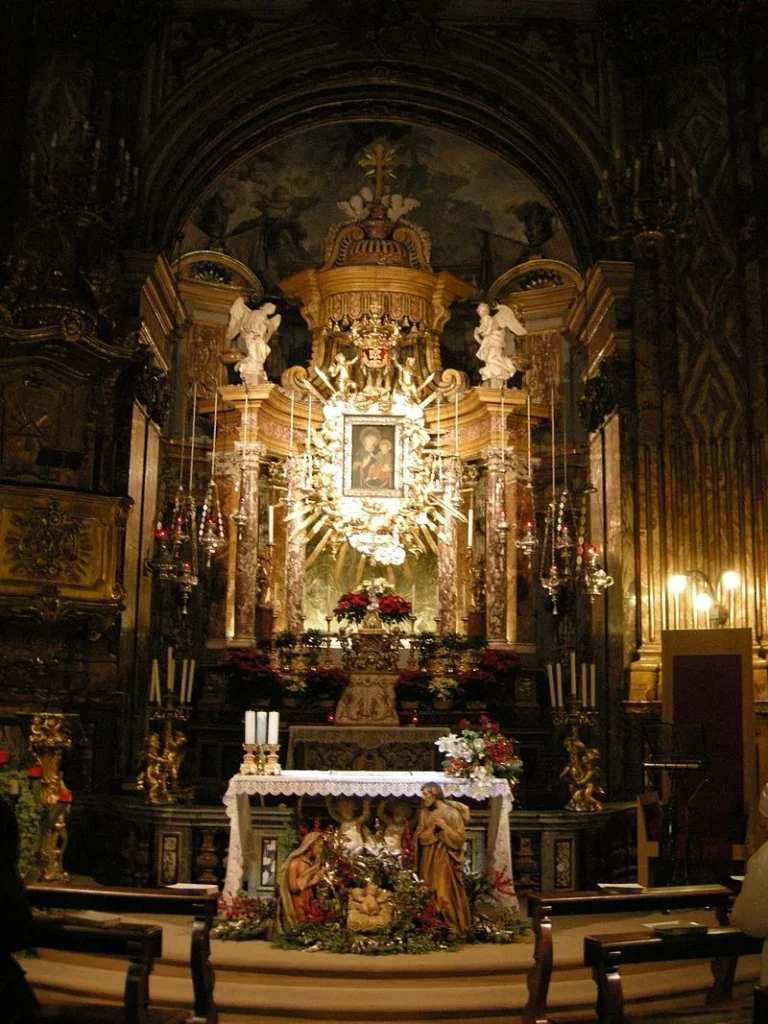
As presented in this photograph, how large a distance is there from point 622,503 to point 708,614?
1.48 metres

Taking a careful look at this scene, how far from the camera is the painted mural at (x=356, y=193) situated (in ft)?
56.7

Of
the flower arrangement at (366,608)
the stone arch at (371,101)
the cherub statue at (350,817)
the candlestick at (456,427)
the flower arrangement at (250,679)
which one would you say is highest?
the stone arch at (371,101)

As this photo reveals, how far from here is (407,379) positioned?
16562mm

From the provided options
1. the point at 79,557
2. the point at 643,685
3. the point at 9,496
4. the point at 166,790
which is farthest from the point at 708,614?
the point at 9,496

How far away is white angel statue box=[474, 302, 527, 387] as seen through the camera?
16.4 m

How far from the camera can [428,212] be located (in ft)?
59.7

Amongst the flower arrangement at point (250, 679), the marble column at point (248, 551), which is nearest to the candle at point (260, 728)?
the flower arrangement at point (250, 679)

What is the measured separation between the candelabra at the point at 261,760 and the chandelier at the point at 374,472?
6.87 m

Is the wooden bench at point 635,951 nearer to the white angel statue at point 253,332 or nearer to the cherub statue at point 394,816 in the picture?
the cherub statue at point 394,816

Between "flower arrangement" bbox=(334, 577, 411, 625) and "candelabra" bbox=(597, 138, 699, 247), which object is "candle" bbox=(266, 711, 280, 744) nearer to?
"flower arrangement" bbox=(334, 577, 411, 625)

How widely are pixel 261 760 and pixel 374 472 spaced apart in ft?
24.0

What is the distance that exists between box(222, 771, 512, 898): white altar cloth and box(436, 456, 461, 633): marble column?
6909mm

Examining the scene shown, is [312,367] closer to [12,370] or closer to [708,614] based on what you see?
[12,370]

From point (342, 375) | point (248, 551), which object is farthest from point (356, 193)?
point (248, 551)
